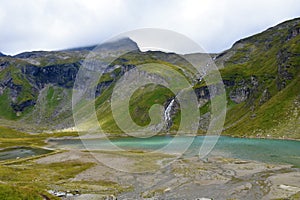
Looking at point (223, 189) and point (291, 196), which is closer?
point (291, 196)

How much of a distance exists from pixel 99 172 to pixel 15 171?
20.2 meters

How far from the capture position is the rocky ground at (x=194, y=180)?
50.9 m

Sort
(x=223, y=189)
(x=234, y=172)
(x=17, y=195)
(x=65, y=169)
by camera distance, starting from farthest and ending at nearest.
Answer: (x=65, y=169) < (x=234, y=172) < (x=223, y=189) < (x=17, y=195)

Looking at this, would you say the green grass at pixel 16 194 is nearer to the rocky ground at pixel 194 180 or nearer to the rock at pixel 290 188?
the rocky ground at pixel 194 180

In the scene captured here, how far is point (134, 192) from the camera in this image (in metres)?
55.0

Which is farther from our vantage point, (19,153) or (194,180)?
(19,153)

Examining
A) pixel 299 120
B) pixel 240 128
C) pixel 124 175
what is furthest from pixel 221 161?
pixel 240 128

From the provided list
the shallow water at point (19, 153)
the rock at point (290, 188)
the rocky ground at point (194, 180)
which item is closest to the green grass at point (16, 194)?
the rocky ground at point (194, 180)

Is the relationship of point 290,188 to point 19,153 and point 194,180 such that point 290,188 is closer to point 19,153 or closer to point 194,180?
point 194,180

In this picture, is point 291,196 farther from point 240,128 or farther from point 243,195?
point 240,128

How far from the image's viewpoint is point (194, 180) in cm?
6272

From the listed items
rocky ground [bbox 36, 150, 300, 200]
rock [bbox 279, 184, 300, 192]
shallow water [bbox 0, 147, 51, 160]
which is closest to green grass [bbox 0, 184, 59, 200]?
rocky ground [bbox 36, 150, 300, 200]

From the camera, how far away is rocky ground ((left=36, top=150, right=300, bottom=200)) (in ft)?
167

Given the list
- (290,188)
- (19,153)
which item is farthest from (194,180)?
(19,153)
